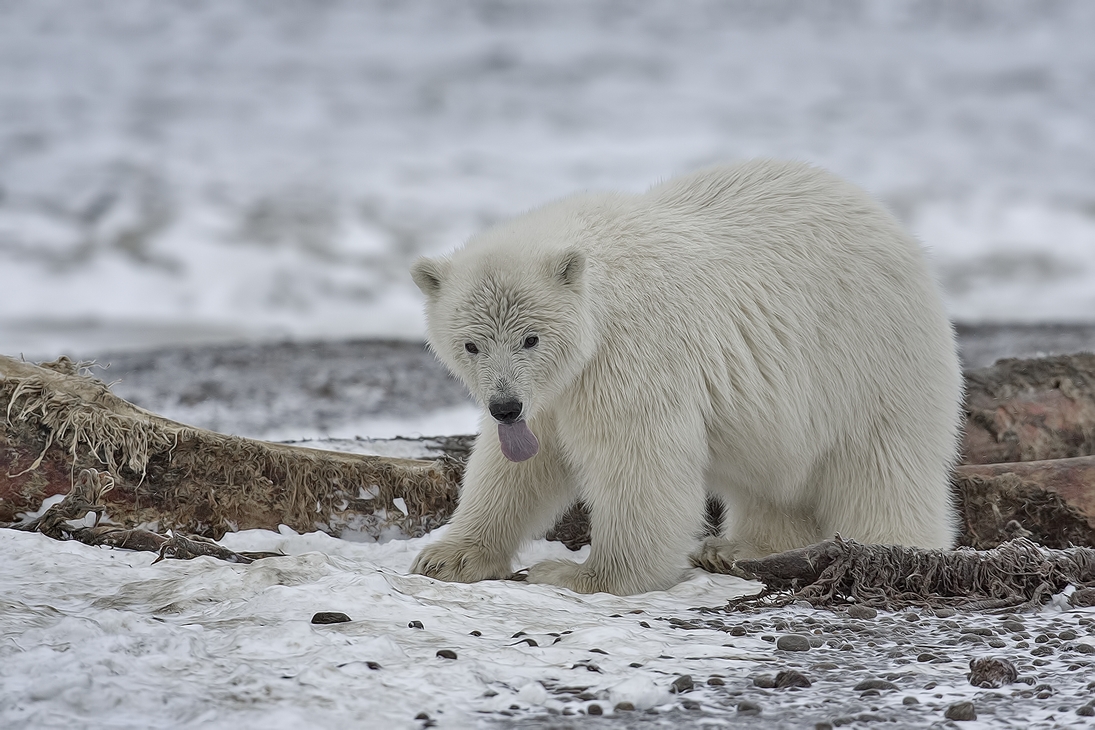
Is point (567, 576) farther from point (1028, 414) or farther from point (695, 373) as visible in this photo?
point (1028, 414)

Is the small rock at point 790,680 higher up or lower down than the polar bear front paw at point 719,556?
lower down

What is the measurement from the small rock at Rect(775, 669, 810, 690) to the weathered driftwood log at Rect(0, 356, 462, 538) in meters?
3.67

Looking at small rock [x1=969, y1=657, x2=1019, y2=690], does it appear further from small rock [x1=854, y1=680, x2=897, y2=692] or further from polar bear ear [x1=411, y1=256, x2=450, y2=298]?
polar bear ear [x1=411, y1=256, x2=450, y2=298]

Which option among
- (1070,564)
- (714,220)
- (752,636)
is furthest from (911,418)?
(752,636)

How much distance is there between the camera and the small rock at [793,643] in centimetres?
439

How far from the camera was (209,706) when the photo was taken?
3314 mm

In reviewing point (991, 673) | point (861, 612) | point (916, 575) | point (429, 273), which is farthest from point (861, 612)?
point (429, 273)

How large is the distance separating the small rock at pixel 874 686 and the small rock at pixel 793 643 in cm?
54

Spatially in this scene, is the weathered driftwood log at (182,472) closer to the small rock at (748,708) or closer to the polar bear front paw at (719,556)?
the polar bear front paw at (719,556)

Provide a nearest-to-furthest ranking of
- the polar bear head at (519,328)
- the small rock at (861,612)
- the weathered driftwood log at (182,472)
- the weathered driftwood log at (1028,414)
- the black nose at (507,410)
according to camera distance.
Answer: the small rock at (861,612) < the black nose at (507,410) < the polar bear head at (519,328) < the weathered driftwood log at (182,472) < the weathered driftwood log at (1028,414)

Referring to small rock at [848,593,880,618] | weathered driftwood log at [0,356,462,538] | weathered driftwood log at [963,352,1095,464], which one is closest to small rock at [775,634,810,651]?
small rock at [848,593,880,618]

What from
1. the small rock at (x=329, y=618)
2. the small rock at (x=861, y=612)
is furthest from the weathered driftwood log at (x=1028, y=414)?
the small rock at (x=329, y=618)

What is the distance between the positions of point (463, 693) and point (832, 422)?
11.9ft

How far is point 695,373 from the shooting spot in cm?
597
